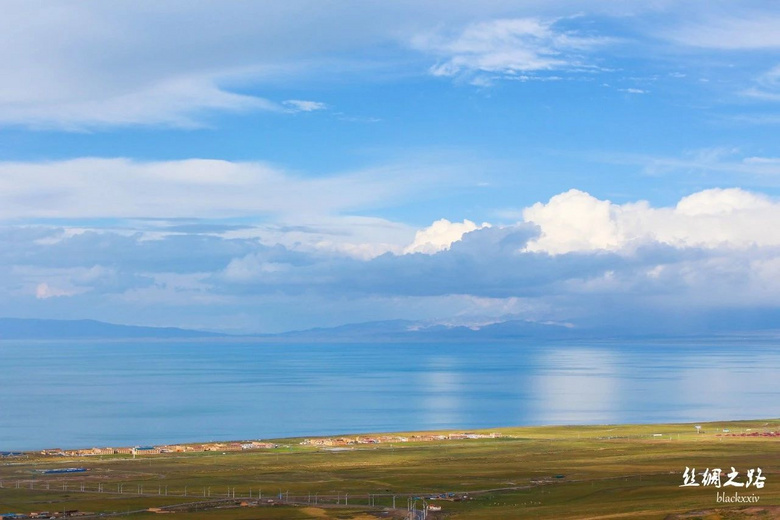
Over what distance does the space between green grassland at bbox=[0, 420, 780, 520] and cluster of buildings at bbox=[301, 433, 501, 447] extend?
165 inches

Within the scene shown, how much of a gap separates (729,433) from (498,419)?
196ft

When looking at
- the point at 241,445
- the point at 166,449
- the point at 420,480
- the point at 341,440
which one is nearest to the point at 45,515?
the point at 420,480

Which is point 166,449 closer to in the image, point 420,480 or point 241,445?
point 241,445

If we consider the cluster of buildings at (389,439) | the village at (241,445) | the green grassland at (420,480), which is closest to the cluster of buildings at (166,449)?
the village at (241,445)

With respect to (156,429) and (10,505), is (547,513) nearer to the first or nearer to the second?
(10,505)

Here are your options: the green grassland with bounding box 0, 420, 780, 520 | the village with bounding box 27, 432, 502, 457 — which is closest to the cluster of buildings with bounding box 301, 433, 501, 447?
the village with bounding box 27, 432, 502, 457

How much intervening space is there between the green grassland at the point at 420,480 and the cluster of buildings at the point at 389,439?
13.8ft

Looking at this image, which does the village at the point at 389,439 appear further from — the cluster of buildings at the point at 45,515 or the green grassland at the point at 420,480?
the cluster of buildings at the point at 45,515

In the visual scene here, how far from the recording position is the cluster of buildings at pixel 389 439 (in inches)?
5226

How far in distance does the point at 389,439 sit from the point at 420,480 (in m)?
49.2

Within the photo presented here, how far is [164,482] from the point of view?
88188 mm

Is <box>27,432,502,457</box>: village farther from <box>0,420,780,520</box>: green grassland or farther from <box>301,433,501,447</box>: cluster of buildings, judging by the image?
<box>0,420,780,520</box>: green grassland

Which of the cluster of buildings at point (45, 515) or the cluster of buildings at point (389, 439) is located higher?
the cluster of buildings at point (389, 439)

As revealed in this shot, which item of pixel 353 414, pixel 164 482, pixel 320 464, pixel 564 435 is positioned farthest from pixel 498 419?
pixel 164 482
